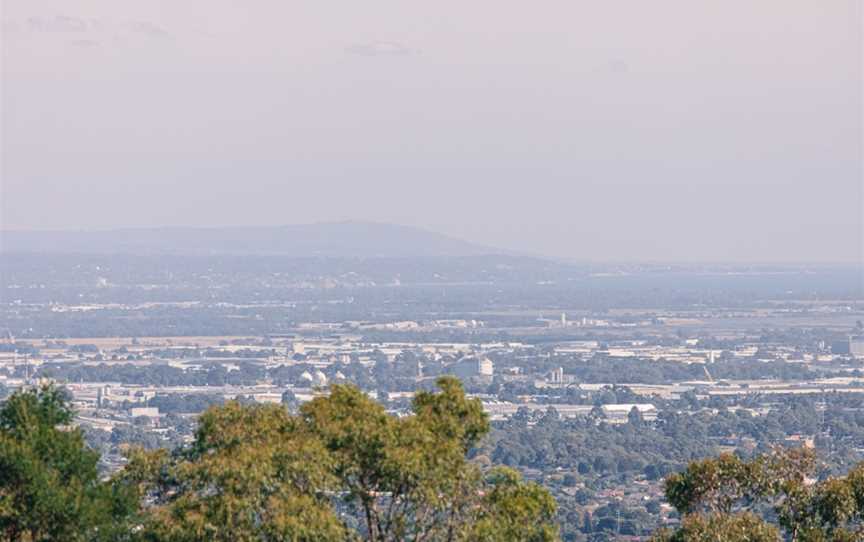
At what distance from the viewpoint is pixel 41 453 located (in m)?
14.2

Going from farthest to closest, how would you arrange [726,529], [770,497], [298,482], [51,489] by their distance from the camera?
[770,497] < [726,529] < [51,489] < [298,482]

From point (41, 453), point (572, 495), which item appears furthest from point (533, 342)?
point (41, 453)

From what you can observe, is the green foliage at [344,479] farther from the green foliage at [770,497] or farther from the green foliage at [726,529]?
the green foliage at [770,497]

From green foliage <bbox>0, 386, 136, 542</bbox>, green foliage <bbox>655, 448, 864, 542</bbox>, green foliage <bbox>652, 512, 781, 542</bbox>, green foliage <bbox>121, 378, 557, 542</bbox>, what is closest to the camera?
green foliage <bbox>121, 378, 557, 542</bbox>

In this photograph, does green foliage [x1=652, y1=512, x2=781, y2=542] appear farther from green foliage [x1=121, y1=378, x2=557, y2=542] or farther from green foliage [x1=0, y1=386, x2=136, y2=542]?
green foliage [x1=0, y1=386, x2=136, y2=542]

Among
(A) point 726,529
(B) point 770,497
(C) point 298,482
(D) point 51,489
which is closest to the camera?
(C) point 298,482

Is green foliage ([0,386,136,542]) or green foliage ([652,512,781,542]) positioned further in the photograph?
green foliage ([652,512,781,542])

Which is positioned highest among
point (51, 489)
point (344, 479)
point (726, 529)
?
point (344, 479)

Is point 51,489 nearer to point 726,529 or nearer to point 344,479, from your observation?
point 344,479

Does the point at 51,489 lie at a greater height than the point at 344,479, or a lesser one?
lesser

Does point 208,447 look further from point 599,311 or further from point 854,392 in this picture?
point 599,311

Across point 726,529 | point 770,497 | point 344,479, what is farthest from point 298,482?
point 770,497

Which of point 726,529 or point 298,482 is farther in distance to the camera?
point 726,529

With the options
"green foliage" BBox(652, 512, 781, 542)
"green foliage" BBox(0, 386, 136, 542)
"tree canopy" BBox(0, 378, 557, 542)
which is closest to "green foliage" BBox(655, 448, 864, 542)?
"green foliage" BBox(652, 512, 781, 542)
